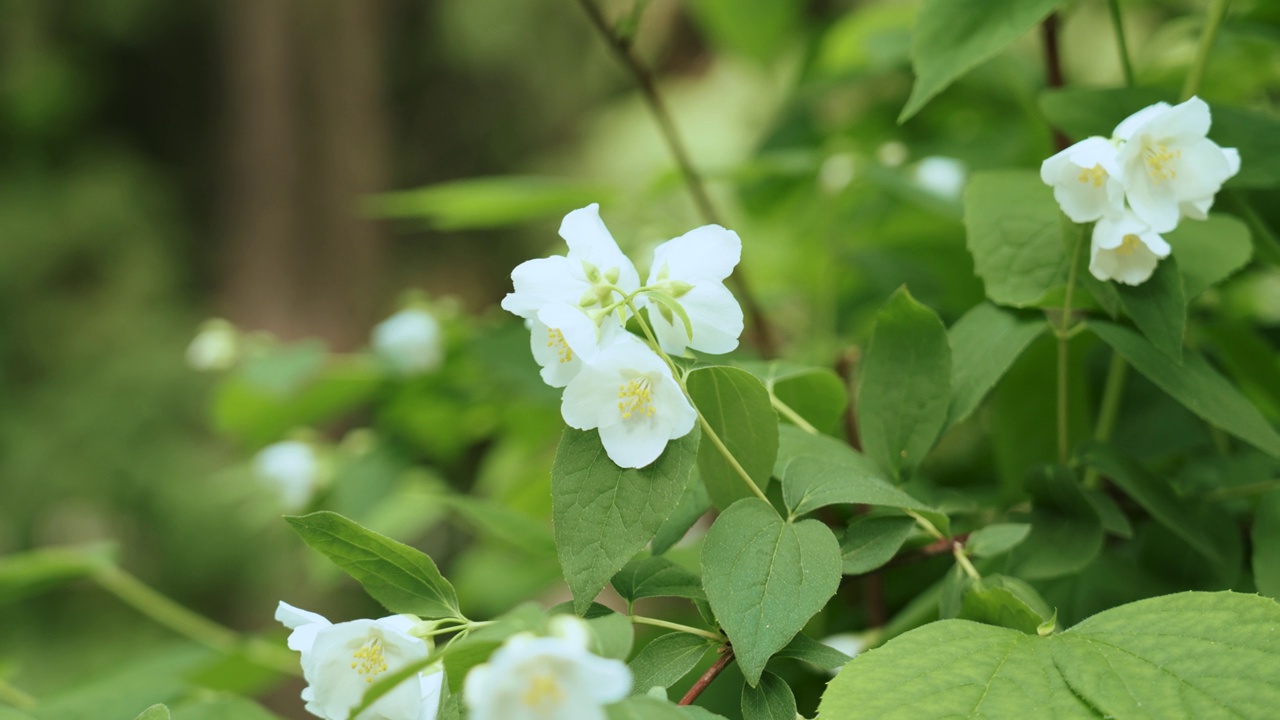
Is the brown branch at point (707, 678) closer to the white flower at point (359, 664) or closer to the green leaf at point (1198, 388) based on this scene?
the white flower at point (359, 664)

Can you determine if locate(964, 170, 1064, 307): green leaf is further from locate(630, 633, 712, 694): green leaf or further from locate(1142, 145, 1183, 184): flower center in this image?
locate(630, 633, 712, 694): green leaf

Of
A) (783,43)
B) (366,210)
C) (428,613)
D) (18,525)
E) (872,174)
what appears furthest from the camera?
(18,525)

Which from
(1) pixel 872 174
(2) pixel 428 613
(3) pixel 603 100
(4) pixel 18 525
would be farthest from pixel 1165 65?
(4) pixel 18 525

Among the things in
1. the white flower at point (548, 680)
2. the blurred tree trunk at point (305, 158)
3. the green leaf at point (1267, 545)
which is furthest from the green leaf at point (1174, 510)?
the blurred tree trunk at point (305, 158)

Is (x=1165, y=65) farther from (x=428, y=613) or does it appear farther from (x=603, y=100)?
(x=603, y=100)

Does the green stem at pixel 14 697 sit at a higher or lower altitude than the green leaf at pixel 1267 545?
higher
